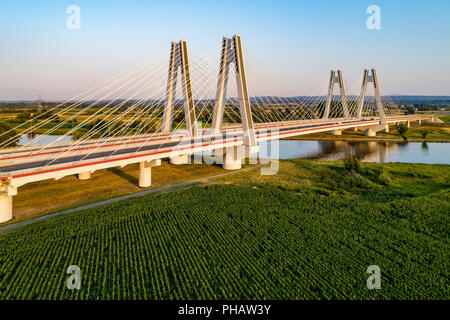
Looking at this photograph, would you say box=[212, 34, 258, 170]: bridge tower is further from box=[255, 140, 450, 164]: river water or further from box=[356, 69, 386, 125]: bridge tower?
box=[356, 69, 386, 125]: bridge tower

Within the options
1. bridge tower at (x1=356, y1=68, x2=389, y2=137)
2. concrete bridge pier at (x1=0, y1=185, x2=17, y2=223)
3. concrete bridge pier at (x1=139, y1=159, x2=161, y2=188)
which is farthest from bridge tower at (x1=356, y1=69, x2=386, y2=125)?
concrete bridge pier at (x1=0, y1=185, x2=17, y2=223)

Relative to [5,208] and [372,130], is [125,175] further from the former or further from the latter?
[372,130]

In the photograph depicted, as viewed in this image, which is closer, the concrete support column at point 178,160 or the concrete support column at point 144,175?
the concrete support column at point 144,175

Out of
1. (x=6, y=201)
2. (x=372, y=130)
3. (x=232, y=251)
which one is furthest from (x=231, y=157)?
(x=372, y=130)

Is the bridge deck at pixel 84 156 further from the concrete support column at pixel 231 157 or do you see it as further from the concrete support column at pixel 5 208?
the concrete support column at pixel 231 157

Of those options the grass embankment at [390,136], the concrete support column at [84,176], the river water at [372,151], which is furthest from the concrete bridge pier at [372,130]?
the concrete support column at [84,176]

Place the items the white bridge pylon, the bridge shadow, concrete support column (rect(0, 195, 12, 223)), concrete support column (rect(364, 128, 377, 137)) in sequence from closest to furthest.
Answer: concrete support column (rect(0, 195, 12, 223)) < the bridge shadow < the white bridge pylon < concrete support column (rect(364, 128, 377, 137))
